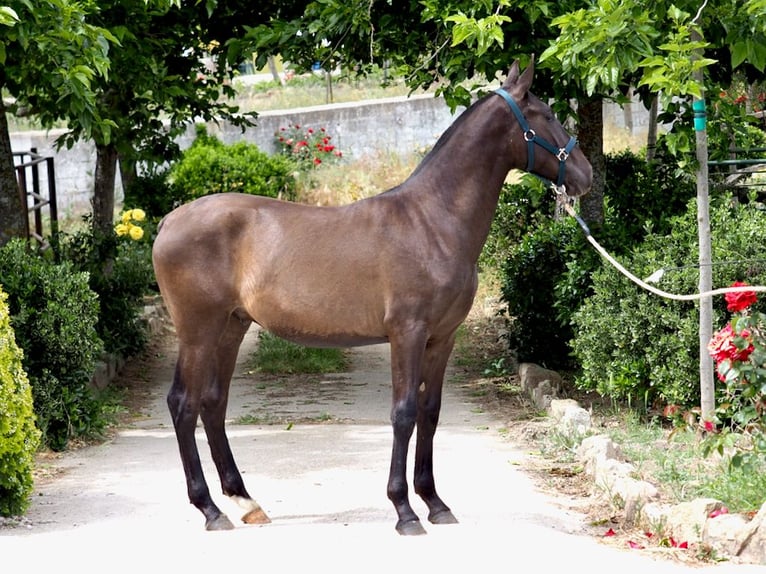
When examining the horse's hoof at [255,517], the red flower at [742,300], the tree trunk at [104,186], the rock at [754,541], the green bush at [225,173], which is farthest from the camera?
the green bush at [225,173]

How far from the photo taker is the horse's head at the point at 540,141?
6.02 m

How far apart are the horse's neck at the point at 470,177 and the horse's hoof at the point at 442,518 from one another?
1415 mm

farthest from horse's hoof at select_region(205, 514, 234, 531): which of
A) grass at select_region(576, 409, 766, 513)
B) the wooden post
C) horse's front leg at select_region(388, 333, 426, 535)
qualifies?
the wooden post

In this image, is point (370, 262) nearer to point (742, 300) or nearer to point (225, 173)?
point (742, 300)

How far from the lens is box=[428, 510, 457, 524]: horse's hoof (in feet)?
19.8

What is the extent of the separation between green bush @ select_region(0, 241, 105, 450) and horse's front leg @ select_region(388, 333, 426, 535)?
140 inches

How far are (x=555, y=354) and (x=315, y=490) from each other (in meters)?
4.41

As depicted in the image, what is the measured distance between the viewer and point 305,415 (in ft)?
31.8

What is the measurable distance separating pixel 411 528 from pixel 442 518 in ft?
1.23

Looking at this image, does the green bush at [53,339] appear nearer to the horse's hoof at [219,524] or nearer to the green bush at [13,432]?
the green bush at [13,432]

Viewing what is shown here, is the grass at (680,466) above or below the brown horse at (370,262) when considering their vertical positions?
below

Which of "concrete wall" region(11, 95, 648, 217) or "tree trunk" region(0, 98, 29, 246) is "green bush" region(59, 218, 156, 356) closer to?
"tree trunk" region(0, 98, 29, 246)

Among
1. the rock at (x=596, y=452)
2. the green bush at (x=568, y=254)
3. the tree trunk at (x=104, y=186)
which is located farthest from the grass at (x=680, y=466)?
the tree trunk at (x=104, y=186)

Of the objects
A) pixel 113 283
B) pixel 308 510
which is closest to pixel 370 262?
pixel 308 510
